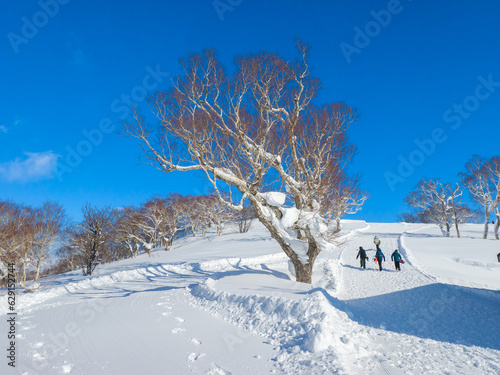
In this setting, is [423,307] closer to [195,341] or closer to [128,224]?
[195,341]

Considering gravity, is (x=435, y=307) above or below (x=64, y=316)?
below

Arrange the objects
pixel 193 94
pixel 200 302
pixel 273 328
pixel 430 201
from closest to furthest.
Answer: pixel 273 328, pixel 200 302, pixel 193 94, pixel 430 201

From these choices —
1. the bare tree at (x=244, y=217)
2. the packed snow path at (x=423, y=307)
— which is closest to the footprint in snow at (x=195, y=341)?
the packed snow path at (x=423, y=307)

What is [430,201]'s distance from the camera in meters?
33.8

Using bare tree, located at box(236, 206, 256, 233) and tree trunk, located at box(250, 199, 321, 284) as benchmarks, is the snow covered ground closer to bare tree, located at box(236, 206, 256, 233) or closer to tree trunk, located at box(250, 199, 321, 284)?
tree trunk, located at box(250, 199, 321, 284)

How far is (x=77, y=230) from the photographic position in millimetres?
28438

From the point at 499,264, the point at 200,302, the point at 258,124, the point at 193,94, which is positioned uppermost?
the point at 193,94

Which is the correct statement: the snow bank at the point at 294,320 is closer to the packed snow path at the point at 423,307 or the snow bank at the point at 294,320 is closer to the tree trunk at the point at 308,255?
the packed snow path at the point at 423,307

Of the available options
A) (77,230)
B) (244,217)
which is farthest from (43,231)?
(244,217)

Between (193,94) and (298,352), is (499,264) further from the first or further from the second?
(193,94)

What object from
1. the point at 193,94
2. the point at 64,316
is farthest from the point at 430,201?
the point at 64,316

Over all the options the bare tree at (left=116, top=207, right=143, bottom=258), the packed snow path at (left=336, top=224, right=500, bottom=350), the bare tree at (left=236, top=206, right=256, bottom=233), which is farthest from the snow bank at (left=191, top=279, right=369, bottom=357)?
the bare tree at (left=236, top=206, right=256, bottom=233)

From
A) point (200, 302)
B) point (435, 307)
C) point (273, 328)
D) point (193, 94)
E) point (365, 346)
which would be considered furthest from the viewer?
point (193, 94)

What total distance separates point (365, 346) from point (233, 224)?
44.2 metres
